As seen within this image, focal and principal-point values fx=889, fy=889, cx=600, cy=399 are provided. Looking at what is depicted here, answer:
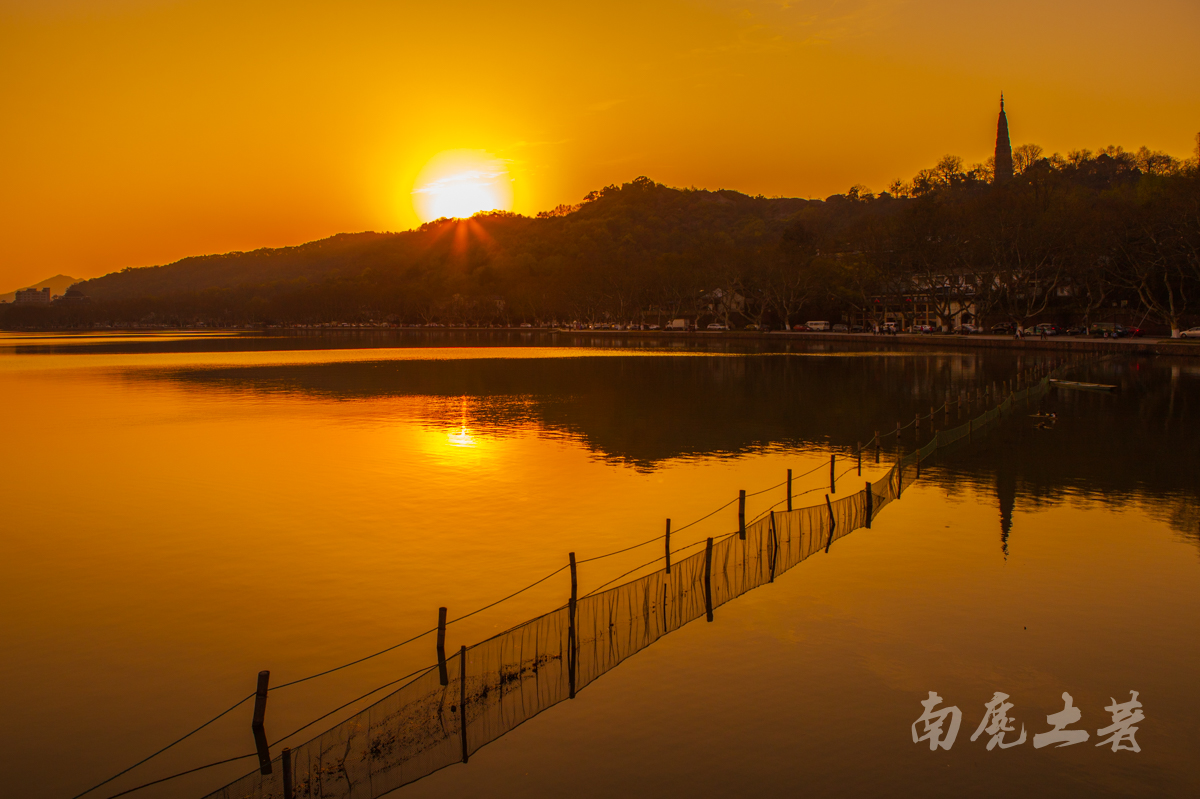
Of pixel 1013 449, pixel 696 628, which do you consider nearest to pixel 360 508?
pixel 696 628

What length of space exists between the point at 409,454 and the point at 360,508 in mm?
8092

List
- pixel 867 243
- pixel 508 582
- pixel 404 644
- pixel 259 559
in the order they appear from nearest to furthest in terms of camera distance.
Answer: pixel 404 644
pixel 508 582
pixel 259 559
pixel 867 243

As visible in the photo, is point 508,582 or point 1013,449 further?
point 1013,449

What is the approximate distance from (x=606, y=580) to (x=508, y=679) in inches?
187

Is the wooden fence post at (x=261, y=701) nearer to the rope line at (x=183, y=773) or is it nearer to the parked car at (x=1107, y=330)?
the rope line at (x=183, y=773)

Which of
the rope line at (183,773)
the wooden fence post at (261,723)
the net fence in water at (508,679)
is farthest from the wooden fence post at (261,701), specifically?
the rope line at (183,773)

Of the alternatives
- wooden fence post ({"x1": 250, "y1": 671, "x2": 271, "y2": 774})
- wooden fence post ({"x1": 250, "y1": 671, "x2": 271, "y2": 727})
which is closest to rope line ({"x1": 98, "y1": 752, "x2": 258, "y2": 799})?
wooden fence post ({"x1": 250, "y1": 671, "x2": 271, "y2": 774})

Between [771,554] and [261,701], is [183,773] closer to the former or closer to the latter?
[261,701]

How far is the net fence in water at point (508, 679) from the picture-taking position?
9.22m

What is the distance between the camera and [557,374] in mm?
65188

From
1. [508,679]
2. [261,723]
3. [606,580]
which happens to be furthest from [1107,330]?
[261,723]

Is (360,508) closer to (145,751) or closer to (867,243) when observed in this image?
(145,751)

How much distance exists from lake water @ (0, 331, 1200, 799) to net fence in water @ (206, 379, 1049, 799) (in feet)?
0.98

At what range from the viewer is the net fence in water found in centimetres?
922
